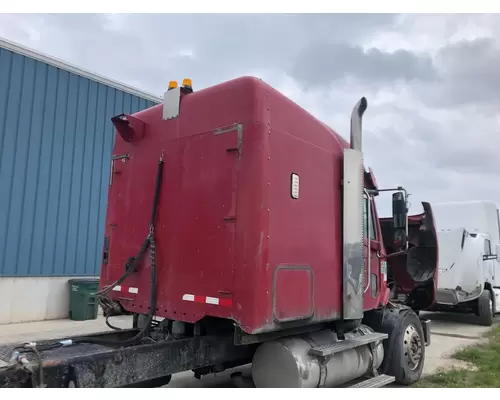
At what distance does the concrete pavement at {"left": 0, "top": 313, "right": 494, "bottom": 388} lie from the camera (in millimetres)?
5873

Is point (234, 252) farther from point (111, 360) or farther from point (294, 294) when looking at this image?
point (111, 360)

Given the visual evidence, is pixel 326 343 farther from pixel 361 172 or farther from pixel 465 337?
pixel 465 337

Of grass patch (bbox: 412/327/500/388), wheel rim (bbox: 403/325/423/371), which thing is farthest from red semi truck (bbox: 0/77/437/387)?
grass patch (bbox: 412/327/500/388)

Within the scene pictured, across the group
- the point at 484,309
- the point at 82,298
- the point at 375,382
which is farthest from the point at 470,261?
the point at 82,298

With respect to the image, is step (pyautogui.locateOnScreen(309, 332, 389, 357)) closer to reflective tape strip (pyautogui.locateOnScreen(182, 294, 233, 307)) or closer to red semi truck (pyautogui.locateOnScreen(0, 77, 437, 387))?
red semi truck (pyautogui.locateOnScreen(0, 77, 437, 387))

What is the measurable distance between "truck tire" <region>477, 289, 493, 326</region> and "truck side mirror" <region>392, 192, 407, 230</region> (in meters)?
8.23

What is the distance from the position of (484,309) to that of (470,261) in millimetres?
1723

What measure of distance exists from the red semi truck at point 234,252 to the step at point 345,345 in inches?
0.8

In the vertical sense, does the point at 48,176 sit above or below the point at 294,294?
above

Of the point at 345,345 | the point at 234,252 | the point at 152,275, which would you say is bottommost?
the point at 345,345

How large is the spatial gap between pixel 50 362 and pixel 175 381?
2.83 m

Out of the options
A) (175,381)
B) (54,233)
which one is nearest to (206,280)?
(175,381)

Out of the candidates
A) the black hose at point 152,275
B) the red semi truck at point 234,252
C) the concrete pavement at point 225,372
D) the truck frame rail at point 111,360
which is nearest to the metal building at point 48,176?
the concrete pavement at point 225,372

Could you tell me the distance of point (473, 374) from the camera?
647 centimetres
